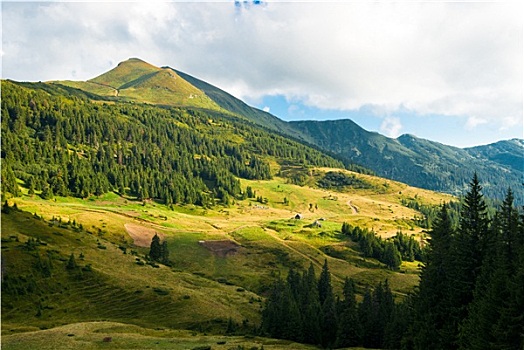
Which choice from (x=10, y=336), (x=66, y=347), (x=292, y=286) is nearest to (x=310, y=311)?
(x=292, y=286)

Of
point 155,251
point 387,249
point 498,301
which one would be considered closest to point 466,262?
point 498,301

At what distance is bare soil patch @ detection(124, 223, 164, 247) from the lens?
13790 centimetres

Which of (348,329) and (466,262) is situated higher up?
(466,262)

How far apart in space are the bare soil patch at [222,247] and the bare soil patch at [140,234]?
19.1m

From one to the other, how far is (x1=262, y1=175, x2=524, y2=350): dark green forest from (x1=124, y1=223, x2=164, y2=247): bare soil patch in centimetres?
7865

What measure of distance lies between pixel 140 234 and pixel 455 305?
125359 mm

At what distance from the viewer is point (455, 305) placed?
136 ft

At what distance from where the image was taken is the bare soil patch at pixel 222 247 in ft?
476

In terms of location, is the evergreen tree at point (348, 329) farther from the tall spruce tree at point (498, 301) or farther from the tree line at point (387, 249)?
the tree line at point (387, 249)

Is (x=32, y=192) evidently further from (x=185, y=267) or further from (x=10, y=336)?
(x=10, y=336)

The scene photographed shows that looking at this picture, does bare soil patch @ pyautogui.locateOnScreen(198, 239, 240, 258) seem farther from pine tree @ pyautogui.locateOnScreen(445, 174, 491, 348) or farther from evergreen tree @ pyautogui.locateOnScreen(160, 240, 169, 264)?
pine tree @ pyautogui.locateOnScreen(445, 174, 491, 348)

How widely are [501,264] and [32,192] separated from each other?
190575 mm

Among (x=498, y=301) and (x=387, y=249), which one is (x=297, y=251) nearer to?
(x=387, y=249)

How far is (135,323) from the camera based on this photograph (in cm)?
7088
